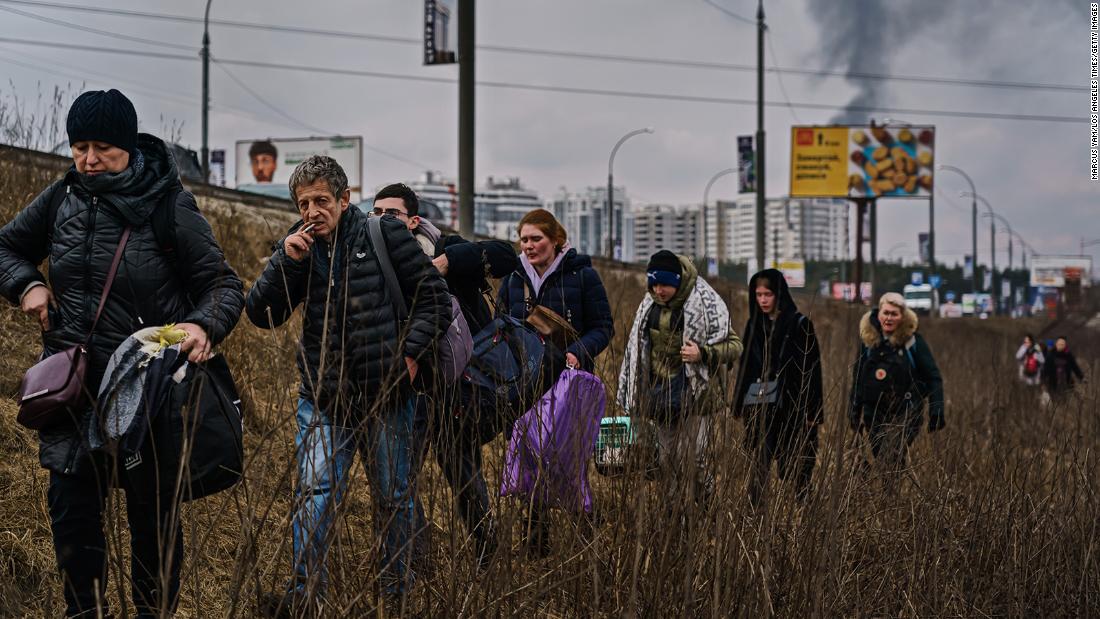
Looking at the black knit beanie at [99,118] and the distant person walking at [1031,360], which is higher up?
the black knit beanie at [99,118]

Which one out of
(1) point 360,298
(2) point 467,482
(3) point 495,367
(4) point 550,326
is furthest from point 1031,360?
(2) point 467,482

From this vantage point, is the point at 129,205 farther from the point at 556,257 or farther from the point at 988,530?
the point at 988,530

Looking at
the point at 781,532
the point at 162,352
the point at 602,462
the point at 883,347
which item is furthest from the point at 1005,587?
the point at 883,347

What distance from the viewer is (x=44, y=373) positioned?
10.6 feet

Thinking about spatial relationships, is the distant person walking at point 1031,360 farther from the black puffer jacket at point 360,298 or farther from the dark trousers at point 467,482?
the dark trousers at point 467,482

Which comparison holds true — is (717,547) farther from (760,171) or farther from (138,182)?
(760,171)

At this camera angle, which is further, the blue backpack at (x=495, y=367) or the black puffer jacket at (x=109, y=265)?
the blue backpack at (x=495, y=367)

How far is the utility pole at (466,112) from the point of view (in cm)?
1285

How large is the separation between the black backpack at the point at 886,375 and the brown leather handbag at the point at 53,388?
5427 mm

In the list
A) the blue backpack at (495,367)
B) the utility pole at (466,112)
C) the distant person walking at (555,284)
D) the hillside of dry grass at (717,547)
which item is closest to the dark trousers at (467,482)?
the hillside of dry grass at (717,547)

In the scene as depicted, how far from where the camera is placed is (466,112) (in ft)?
42.1

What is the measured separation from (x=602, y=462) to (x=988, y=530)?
1.51 m

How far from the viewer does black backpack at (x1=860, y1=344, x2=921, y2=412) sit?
763 centimetres

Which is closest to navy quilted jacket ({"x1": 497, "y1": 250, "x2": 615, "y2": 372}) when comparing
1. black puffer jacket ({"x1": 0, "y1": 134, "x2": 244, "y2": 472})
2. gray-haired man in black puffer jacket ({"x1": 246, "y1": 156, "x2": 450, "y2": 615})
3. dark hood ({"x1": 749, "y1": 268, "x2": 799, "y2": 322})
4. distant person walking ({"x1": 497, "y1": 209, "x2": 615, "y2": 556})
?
distant person walking ({"x1": 497, "y1": 209, "x2": 615, "y2": 556})
